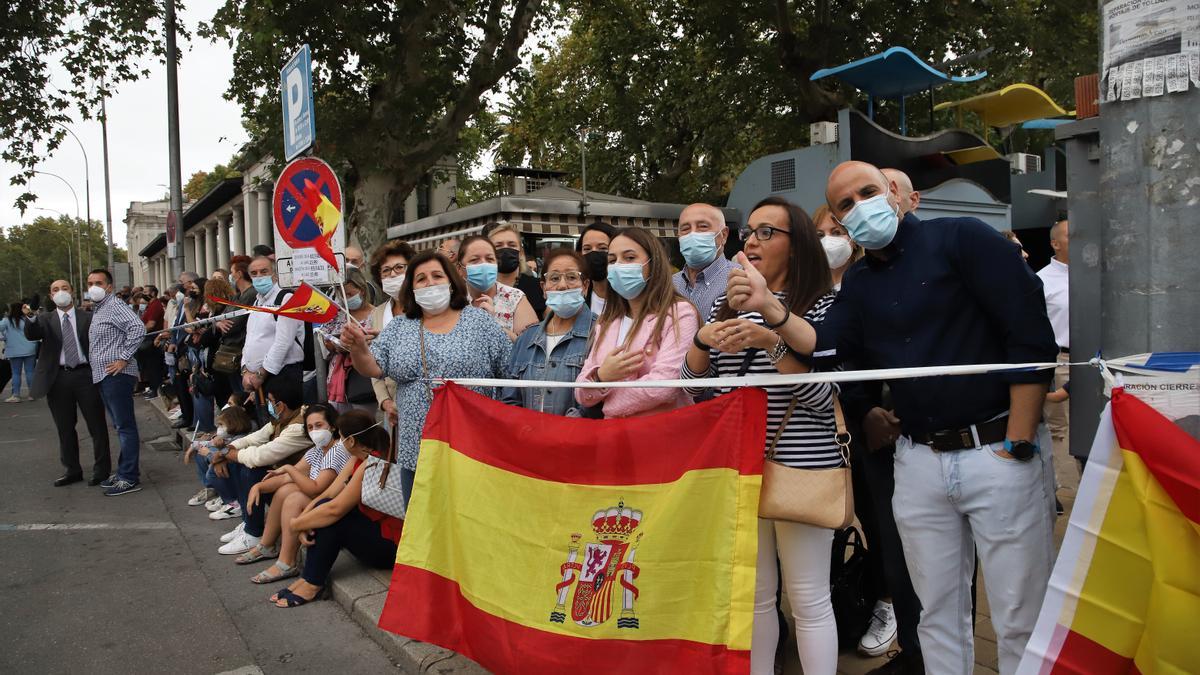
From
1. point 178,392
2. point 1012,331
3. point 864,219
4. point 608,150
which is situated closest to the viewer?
point 1012,331

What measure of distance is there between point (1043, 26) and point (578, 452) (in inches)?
686

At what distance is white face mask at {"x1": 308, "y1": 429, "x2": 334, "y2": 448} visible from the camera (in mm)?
5543

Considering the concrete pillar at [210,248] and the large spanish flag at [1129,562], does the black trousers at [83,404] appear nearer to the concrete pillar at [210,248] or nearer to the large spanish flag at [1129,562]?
the large spanish flag at [1129,562]

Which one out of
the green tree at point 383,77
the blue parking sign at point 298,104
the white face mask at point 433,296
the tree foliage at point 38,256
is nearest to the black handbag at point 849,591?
the white face mask at point 433,296

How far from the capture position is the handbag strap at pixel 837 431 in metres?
2.89

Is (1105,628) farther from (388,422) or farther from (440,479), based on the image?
(388,422)

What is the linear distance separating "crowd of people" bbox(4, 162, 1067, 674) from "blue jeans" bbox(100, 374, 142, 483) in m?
2.93

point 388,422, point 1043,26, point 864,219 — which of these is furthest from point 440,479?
point 1043,26

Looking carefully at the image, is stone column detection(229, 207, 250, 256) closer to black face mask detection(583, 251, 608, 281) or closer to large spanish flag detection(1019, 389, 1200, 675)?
black face mask detection(583, 251, 608, 281)

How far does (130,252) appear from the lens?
98688 millimetres

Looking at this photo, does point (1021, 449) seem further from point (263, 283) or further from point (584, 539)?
point (263, 283)

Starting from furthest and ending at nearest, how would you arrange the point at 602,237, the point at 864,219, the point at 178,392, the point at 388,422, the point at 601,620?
the point at 178,392 < the point at 388,422 < the point at 602,237 < the point at 601,620 < the point at 864,219

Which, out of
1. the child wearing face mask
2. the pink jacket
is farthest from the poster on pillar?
the child wearing face mask

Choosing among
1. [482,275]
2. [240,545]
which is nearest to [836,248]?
[482,275]
